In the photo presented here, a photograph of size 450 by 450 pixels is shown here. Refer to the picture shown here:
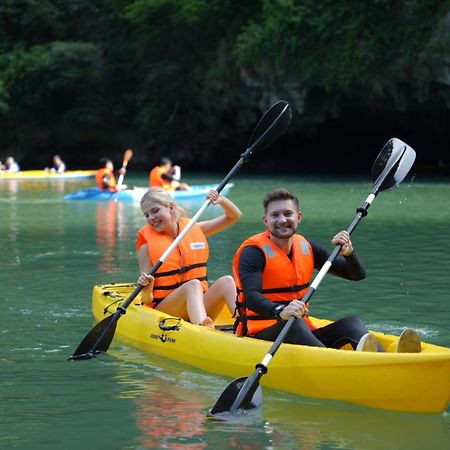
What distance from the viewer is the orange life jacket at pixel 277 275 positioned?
19.7 ft

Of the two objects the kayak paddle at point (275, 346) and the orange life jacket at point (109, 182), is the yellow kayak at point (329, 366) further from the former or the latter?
the orange life jacket at point (109, 182)

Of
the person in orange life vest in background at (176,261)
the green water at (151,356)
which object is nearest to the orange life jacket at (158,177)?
the green water at (151,356)

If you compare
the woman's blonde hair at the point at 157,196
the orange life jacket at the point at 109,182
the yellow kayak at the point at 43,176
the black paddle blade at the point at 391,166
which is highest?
the black paddle blade at the point at 391,166

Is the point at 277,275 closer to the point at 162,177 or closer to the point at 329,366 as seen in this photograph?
the point at 329,366

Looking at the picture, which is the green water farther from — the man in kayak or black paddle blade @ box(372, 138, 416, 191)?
black paddle blade @ box(372, 138, 416, 191)

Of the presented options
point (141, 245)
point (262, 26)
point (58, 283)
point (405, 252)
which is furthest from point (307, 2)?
point (141, 245)

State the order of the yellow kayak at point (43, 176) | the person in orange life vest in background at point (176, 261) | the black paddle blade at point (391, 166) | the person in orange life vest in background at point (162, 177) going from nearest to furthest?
the black paddle blade at point (391, 166) → the person in orange life vest in background at point (176, 261) → the person in orange life vest in background at point (162, 177) → the yellow kayak at point (43, 176)

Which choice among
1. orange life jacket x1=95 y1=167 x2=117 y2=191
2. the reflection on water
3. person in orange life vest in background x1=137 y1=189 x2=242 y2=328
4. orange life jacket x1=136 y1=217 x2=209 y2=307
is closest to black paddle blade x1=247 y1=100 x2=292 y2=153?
person in orange life vest in background x1=137 y1=189 x2=242 y2=328

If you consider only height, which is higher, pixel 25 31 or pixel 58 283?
pixel 25 31

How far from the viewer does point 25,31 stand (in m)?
37.0

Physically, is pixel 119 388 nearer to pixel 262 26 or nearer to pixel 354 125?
pixel 262 26

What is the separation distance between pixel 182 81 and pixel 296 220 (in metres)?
28.0

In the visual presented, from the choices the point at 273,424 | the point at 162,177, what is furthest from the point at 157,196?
the point at 162,177

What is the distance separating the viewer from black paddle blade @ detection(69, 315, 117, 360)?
6.91 m
